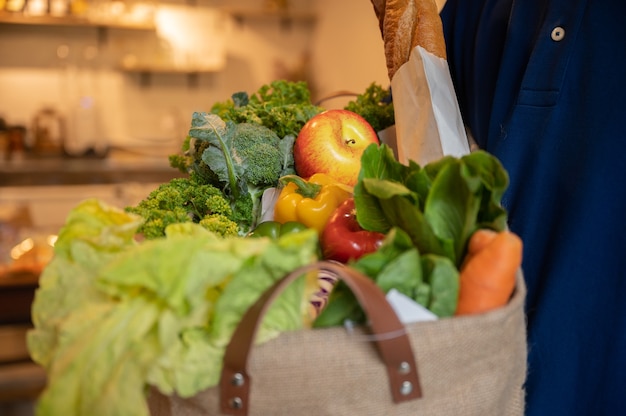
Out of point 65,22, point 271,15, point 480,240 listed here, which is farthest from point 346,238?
point 271,15

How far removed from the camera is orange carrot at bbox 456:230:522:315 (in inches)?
24.9

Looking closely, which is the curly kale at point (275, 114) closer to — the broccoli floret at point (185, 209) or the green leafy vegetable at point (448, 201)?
the broccoli floret at point (185, 209)

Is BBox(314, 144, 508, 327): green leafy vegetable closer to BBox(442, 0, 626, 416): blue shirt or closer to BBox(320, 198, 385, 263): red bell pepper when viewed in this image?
BBox(320, 198, 385, 263): red bell pepper

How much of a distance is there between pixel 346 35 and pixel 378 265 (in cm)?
351

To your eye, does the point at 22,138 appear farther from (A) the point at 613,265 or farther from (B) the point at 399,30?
(A) the point at 613,265

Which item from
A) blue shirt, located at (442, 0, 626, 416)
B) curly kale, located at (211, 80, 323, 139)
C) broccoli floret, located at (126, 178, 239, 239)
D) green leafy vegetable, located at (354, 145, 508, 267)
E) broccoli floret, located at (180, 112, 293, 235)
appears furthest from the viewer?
curly kale, located at (211, 80, 323, 139)

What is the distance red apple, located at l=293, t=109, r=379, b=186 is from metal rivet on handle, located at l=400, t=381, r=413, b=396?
1.86 ft

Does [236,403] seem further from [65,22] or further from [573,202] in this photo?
[65,22]

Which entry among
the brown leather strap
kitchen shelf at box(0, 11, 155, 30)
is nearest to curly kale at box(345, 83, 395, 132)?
the brown leather strap

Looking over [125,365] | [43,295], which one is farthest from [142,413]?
[43,295]

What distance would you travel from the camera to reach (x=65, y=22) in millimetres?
4117

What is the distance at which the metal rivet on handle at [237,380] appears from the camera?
1.97 feet

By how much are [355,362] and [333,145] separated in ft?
1.91

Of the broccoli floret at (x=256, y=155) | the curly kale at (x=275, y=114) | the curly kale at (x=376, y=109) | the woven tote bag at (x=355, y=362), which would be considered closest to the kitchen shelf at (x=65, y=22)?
the curly kale at (x=275, y=114)
